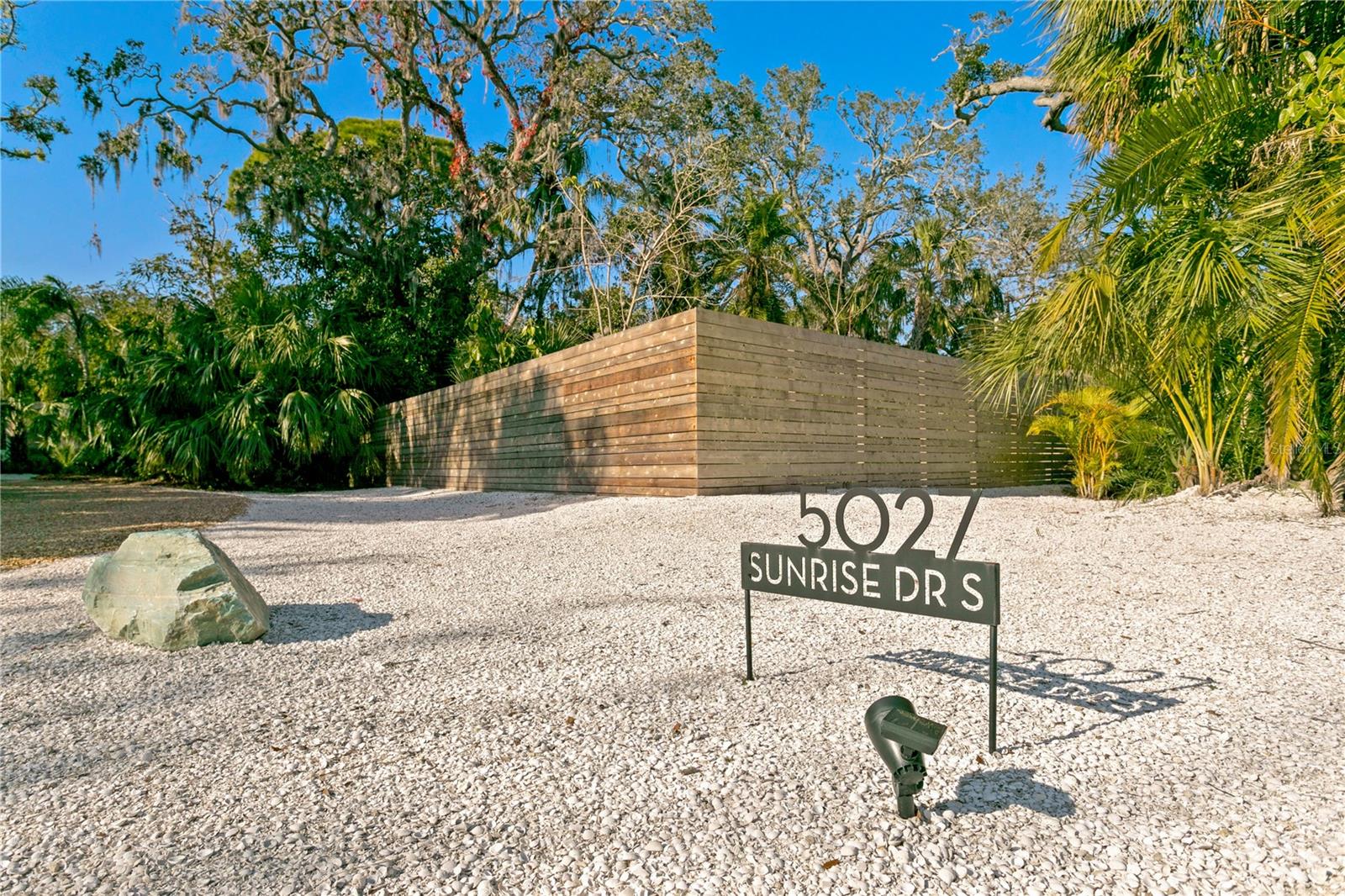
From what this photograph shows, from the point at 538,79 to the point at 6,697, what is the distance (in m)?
17.6

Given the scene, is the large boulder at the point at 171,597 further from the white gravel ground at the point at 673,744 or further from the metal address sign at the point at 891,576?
the metal address sign at the point at 891,576

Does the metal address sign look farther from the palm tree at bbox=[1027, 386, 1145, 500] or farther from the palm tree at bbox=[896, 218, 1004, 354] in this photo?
the palm tree at bbox=[896, 218, 1004, 354]

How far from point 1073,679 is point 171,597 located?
3618 mm

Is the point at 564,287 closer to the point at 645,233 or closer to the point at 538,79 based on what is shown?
the point at 645,233

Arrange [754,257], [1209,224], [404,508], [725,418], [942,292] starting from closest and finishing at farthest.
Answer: [1209,224]
[725,418]
[404,508]
[754,257]
[942,292]

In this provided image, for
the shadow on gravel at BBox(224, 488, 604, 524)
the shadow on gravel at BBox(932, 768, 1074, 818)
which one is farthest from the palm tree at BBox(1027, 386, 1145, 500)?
the shadow on gravel at BBox(932, 768, 1074, 818)

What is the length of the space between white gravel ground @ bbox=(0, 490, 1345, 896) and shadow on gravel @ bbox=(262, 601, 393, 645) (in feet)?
0.09

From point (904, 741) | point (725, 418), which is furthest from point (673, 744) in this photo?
point (725, 418)

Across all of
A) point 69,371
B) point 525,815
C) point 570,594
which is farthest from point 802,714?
point 69,371

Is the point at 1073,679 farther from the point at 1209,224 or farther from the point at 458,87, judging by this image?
the point at 458,87

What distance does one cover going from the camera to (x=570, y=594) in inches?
154

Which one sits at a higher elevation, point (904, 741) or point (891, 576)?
point (891, 576)

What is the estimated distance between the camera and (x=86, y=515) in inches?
296

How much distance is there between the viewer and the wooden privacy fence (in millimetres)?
7305
